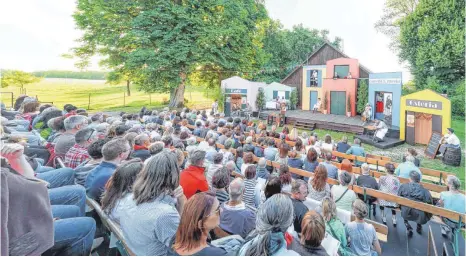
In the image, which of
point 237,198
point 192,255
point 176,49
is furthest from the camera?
point 176,49

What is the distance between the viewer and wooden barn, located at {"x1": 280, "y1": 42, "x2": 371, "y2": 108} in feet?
68.6

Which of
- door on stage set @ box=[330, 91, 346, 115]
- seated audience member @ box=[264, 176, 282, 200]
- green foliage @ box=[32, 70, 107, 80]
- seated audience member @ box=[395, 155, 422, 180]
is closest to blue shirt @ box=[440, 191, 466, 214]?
seated audience member @ box=[395, 155, 422, 180]

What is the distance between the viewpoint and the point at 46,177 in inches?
123

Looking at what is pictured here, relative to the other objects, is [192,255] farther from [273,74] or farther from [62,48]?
[273,74]

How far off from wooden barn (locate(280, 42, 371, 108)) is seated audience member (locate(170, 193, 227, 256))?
21.6 m

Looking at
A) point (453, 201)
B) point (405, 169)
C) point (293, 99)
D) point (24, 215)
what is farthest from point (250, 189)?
point (293, 99)

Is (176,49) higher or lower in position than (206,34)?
lower

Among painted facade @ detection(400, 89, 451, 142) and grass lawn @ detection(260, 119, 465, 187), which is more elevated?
painted facade @ detection(400, 89, 451, 142)

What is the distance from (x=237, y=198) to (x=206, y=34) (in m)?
18.6

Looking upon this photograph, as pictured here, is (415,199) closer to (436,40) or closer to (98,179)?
(98,179)

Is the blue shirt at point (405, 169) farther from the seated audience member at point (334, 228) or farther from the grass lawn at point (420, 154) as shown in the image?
the grass lawn at point (420, 154)

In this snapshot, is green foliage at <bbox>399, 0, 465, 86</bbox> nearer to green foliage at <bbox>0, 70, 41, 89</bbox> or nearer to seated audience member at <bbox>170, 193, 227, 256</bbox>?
seated audience member at <bbox>170, 193, 227, 256</bbox>

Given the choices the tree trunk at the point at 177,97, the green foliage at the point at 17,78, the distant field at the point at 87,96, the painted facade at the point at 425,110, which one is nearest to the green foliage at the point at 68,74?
the distant field at the point at 87,96

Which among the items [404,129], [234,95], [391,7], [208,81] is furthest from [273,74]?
[404,129]
